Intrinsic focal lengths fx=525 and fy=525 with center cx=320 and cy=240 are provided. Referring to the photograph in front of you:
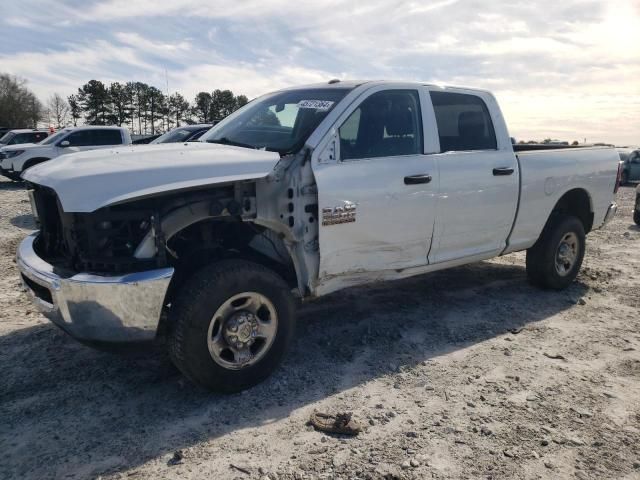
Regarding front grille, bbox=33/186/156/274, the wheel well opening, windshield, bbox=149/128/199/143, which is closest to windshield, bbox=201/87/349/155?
front grille, bbox=33/186/156/274

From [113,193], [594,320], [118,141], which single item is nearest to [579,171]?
Result: [594,320]

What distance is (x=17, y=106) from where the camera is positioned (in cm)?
5666

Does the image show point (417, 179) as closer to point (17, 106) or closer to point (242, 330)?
point (242, 330)

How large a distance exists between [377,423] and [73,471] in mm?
1665

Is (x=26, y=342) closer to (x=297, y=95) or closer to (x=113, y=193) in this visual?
(x=113, y=193)

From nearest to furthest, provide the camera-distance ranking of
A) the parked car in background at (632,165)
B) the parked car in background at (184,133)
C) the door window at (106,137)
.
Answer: the parked car in background at (184,133) → the door window at (106,137) → the parked car in background at (632,165)

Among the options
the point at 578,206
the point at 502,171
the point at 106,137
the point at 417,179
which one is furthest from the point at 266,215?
the point at 106,137

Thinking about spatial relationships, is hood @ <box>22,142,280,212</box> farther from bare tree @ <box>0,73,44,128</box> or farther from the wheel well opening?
bare tree @ <box>0,73,44,128</box>

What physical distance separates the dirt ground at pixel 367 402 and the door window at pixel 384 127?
156cm

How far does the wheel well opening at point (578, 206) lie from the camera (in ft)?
19.0

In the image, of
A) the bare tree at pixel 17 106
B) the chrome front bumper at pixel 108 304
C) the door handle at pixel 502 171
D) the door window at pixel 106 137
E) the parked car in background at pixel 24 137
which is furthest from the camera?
the bare tree at pixel 17 106

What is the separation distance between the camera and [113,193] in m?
2.82

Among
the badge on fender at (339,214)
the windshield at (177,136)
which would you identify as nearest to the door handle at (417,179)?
the badge on fender at (339,214)

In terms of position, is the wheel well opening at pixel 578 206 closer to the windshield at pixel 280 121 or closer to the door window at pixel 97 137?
the windshield at pixel 280 121
